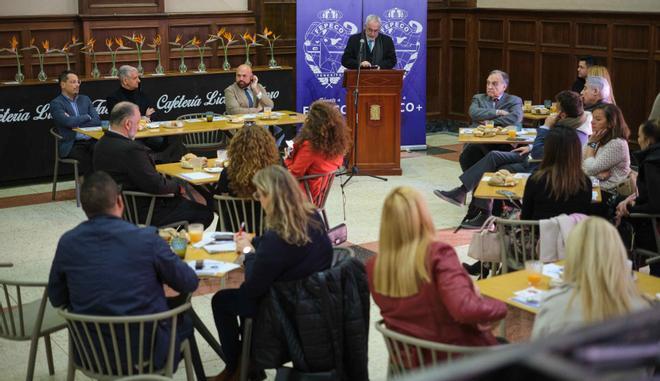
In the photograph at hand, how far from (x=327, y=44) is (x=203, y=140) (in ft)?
7.56

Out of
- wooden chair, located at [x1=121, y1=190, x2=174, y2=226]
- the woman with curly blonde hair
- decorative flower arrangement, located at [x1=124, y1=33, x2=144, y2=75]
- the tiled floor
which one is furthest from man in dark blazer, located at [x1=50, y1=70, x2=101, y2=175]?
the woman with curly blonde hair

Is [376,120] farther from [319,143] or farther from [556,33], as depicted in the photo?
[319,143]

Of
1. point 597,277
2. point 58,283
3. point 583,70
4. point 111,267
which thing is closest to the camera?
point 597,277

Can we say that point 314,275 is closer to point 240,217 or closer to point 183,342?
point 183,342

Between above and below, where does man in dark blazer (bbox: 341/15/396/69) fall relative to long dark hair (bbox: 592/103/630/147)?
above

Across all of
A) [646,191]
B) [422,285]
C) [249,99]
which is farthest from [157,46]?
[422,285]

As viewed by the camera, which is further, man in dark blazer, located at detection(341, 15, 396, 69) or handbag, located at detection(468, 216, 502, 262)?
man in dark blazer, located at detection(341, 15, 396, 69)

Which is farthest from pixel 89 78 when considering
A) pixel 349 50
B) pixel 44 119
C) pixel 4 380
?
pixel 4 380

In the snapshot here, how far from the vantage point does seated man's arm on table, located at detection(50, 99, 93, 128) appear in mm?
9211

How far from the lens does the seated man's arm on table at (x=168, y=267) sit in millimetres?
4098

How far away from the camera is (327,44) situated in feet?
38.0

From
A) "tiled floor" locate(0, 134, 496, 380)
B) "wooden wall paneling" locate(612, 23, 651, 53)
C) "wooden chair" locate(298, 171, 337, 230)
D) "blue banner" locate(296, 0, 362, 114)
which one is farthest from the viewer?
"blue banner" locate(296, 0, 362, 114)

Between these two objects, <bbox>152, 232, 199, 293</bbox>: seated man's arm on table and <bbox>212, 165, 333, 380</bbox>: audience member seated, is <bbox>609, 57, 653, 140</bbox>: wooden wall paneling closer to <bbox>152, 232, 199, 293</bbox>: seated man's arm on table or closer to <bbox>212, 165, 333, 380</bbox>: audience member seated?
<bbox>212, 165, 333, 380</bbox>: audience member seated

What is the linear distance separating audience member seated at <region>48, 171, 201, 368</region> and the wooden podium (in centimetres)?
646
